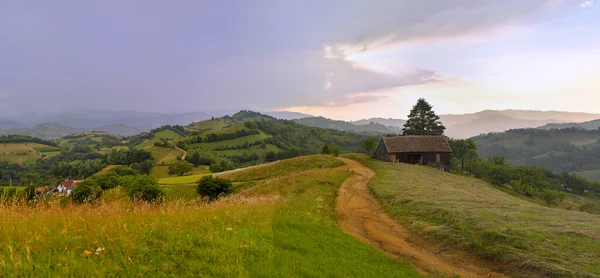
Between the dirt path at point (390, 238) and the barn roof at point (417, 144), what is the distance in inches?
1342

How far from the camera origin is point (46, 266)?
461 centimetres

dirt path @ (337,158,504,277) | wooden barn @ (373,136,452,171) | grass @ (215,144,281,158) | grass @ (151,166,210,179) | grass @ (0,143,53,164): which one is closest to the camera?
dirt path @ (337,158,504,277)

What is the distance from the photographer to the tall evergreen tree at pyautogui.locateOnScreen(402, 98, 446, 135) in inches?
3090

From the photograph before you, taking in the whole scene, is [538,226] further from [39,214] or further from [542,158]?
[542,158]

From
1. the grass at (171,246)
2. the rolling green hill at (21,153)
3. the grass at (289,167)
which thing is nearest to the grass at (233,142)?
the rolling green hill at (21,153)

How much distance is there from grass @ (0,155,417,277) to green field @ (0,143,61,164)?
745 feet

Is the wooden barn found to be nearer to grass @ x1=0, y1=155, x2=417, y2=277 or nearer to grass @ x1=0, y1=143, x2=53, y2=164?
grass @ x1=0, y1=155, x2=417, y2=277

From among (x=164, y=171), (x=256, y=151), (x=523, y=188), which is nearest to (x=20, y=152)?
(x=164, y=171)

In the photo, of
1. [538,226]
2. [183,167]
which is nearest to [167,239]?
[538,226]

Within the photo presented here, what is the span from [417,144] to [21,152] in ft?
804

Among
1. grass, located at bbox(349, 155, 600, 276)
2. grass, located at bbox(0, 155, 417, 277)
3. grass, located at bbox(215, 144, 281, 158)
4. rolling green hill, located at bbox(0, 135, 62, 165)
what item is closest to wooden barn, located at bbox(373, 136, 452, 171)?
grass, located at bbox(349, 155, 600, 276)

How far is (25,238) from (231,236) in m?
4.21

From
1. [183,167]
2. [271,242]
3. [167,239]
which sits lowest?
[183,167]

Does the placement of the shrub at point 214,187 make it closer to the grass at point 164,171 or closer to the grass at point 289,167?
the grass at point 289,167
